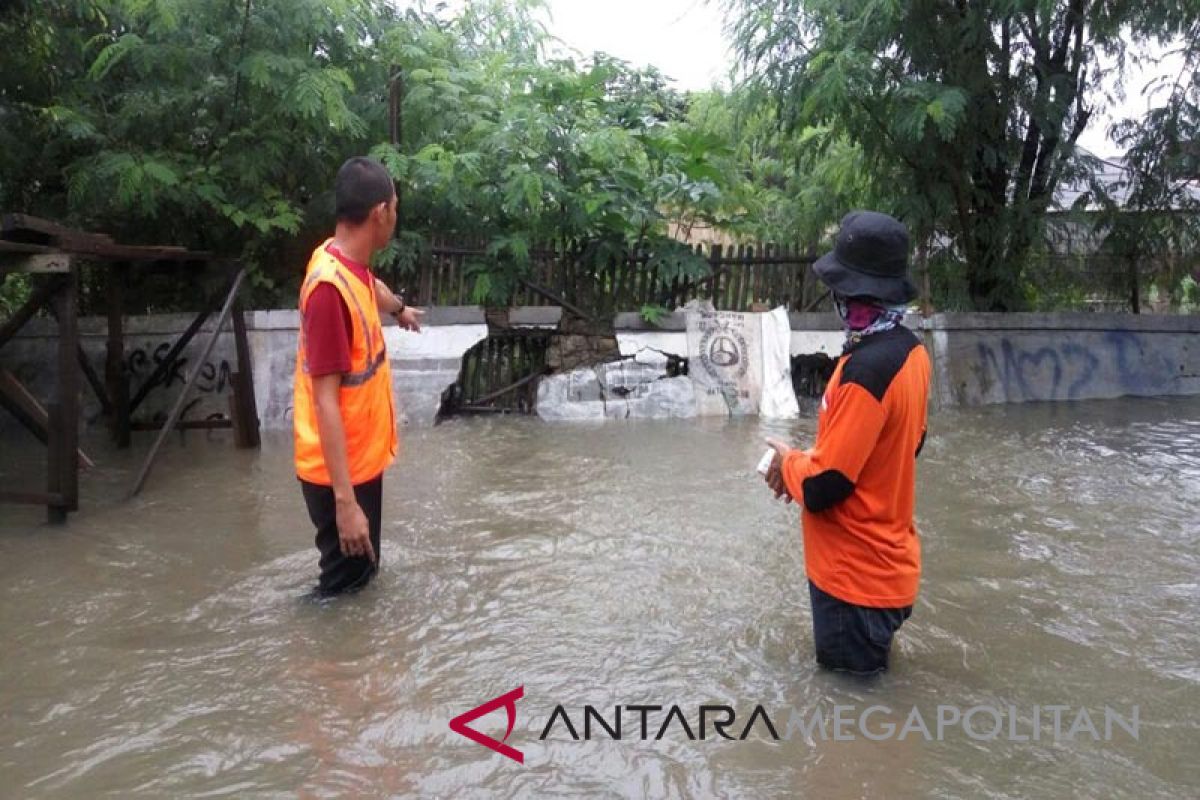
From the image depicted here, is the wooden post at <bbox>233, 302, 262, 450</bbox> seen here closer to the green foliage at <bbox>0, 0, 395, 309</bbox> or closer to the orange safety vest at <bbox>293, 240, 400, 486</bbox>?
the green foliage at <bbox>0, 0, 395, 309</bbox>

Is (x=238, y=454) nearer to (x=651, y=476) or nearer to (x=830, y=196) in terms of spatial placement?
(x=651, y=476)

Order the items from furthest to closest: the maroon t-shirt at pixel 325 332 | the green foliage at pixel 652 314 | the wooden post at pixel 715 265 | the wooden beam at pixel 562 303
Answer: the wooden post at pixel 715 265 → the wooden beam at pixel 562 303 → the green foliage at pixel 652 314 → the maroon t-shirt at pixel 325 332

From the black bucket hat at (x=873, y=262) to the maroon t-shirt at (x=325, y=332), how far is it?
71.4 inches

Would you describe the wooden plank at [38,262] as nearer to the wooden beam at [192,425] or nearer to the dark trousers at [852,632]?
the wooden beam at [192,425]

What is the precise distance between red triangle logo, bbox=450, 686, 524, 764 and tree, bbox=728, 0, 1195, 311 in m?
7.76

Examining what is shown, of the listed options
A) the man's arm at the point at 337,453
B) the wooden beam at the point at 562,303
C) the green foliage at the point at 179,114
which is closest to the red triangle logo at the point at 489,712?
the man's arm at the point at 337,453

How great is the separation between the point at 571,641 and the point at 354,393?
133cm

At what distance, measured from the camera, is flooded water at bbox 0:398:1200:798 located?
2.68 metres

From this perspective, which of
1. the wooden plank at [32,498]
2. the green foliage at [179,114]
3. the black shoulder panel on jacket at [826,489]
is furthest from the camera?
the green foliage at [179,114]

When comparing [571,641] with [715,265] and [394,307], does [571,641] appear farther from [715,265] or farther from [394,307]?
[715,265]

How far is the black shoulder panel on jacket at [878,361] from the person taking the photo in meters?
2.75

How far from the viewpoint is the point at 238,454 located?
7.73 metres

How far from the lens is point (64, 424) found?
542 cm

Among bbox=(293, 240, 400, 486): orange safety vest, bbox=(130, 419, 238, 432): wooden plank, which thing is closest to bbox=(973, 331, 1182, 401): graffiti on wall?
bbox=(130, 419, 238, 432): wooden plank
